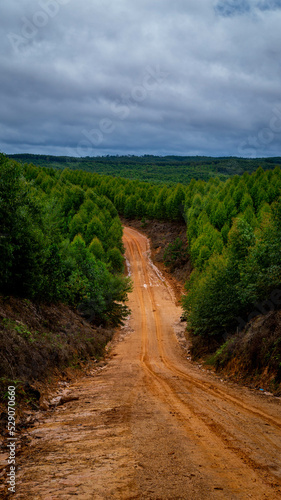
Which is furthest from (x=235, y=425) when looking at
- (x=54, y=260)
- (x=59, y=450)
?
(x=54, y=260)

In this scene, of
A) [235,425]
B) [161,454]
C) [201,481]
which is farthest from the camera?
[235,425]

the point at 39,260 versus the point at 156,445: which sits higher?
the point at 39,260

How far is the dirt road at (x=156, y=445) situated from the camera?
492 cm

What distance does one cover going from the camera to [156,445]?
255 inches

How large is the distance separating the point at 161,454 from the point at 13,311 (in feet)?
32.3

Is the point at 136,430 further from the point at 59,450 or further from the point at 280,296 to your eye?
the point at 280,296

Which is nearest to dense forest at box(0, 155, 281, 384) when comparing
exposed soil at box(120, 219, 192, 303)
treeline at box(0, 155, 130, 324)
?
treeline at box(0, 155, 130, 324)

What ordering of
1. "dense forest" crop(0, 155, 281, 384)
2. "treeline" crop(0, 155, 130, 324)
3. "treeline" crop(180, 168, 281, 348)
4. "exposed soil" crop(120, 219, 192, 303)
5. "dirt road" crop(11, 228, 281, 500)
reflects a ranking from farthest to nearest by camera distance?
1. "exposed soil" crop(120, 219, 192, 303)
2. "treeline" crop(180, 168, 281, 348)
3. "dense forest" crop(0, 155, 281, 384)
4. "treeline" crop(0, 155, 130, 324)
5. "dirt road" crop(11, 228, 281, 500)

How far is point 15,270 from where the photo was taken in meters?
15.7

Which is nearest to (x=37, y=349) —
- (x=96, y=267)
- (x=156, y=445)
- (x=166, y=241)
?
(x=156, y=445)

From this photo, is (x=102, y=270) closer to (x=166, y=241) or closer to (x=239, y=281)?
(x=239, y=281)

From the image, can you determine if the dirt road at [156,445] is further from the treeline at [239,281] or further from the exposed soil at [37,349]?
the treeline at [239,281]

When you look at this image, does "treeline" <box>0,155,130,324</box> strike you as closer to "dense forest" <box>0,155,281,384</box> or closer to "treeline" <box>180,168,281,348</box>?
"dense forest" <box>0,155,281,384</box>

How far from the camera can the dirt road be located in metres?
4.92
